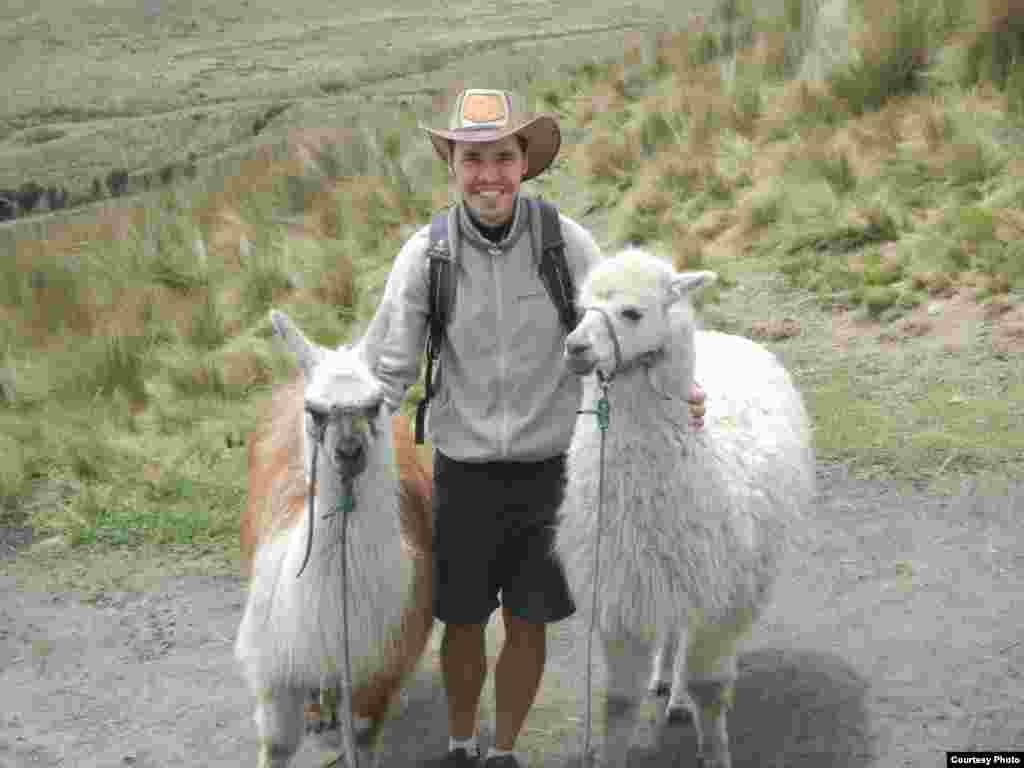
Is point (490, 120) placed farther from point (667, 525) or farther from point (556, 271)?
point (667, 525)

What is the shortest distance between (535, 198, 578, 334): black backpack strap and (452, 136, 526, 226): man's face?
11 cm

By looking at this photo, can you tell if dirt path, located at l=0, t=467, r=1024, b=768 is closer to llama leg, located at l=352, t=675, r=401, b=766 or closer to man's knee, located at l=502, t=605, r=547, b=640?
llama leg, located at l=352, t=675, r=401, b=766

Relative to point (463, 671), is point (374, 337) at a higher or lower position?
higher

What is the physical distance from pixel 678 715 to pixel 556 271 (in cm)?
148

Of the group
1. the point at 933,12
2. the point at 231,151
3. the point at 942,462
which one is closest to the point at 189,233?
the point at 231,151

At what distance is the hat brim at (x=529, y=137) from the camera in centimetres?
281

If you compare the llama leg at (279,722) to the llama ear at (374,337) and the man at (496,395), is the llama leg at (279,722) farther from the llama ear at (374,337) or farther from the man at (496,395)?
the llama ear at (374,337)

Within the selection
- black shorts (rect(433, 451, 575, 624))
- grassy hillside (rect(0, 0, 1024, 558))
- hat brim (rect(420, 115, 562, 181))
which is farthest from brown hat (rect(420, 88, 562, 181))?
→ grassy hillside (rect(0, 0, 1024, 558))

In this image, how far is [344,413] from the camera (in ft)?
8.20

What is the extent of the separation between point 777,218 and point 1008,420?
269 centimetres

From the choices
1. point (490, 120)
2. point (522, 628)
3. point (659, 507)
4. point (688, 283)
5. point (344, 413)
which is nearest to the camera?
point (344, 413)

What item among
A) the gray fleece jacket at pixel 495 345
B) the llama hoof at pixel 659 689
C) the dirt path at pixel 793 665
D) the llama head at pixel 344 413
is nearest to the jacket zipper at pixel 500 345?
the gray fleece jacket at pixel 495 345

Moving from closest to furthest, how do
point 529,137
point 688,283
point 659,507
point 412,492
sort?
1. point 688,283
2. point 659,507
3. point 529,137
4. point 412,492

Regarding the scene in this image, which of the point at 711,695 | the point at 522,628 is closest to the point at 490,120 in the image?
the point at 522,628
